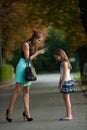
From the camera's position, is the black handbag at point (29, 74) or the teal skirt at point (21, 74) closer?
the black handbag at point (29, 74)

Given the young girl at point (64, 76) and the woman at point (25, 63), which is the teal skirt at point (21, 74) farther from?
the young girl at point (64, 76)

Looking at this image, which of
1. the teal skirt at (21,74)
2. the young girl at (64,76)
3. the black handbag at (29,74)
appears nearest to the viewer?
the black handbag at (29,74)

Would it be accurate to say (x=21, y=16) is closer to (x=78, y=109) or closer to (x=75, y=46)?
(x=75, y=46)

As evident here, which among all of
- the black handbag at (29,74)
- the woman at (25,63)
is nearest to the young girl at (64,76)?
the woman at (25,63)

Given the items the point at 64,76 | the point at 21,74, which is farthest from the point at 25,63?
the point at 64,76

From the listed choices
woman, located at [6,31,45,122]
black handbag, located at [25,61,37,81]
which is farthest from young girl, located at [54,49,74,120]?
black handbag, located at [25,61,37,81]

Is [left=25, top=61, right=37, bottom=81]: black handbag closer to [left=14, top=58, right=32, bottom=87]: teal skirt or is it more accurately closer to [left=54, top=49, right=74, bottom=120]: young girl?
[left=14, top=58, right=32, bottom=87]: teal skirt

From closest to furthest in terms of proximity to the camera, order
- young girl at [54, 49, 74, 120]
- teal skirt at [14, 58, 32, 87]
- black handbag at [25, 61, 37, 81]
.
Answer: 1. black handbag at [25, 61, 37, 81]
2. teal skirt at [14, 58, 32, 87]
3. young girl at [54, 49, 74, 120]

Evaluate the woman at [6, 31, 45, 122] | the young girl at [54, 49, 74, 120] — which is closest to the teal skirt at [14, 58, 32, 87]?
the woman at [6, 31, 45, 122]

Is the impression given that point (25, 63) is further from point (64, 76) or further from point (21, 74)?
point (64, 76)

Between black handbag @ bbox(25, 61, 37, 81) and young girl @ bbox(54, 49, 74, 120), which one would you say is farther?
young girl @ bbox(54, 49, 74, 120)

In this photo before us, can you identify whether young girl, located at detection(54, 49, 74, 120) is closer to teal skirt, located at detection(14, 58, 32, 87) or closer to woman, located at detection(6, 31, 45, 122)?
woman, located at detection(6, 31, 45, 122)

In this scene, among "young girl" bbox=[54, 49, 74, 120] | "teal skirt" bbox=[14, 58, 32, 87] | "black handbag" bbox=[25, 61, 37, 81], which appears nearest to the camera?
"black handbag" bbox=[25, 61, 37, 81]

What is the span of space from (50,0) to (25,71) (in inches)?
614
